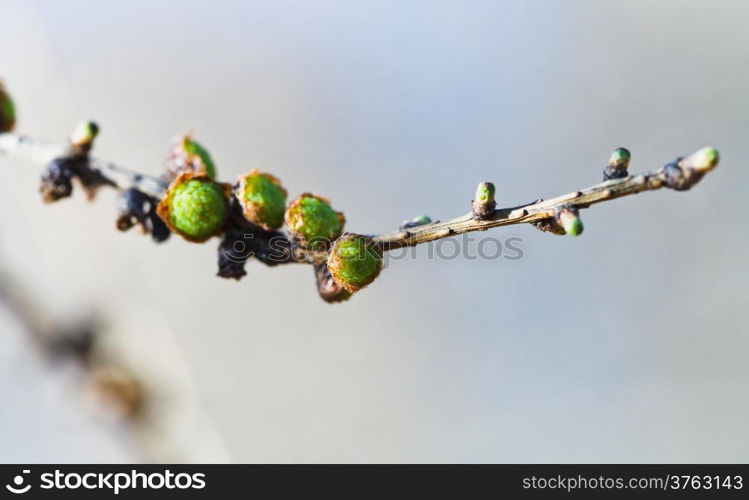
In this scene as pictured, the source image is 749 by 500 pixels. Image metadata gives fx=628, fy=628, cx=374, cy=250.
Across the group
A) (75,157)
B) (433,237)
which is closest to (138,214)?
(75,157)

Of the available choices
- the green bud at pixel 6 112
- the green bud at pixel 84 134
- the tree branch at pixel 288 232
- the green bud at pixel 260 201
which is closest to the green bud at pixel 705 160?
the tree branch at pixel 288 232

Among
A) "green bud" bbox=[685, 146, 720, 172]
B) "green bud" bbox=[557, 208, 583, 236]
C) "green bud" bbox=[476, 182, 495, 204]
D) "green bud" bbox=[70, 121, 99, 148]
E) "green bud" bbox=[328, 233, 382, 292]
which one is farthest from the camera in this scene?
"green bud" bbox=[70, 121, 99, 148]

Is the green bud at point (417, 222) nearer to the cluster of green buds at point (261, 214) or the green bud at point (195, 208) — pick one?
the cluster of green buds at point (261, 214)

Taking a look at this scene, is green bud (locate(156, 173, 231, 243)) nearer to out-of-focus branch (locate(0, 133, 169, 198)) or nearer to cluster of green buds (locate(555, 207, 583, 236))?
out-of-focus branch (locate(0, 133, 169, 198))

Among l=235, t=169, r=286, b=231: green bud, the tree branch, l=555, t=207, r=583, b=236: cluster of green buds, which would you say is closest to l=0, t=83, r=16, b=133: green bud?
the tree branch

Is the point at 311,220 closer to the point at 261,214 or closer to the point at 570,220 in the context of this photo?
the point at 261,214

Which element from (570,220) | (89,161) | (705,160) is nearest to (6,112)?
(89,161)
